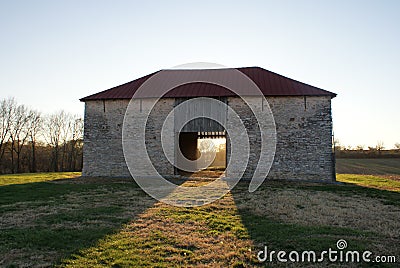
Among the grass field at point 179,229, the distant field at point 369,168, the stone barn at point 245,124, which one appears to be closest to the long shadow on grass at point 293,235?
the grass field at point 179,229

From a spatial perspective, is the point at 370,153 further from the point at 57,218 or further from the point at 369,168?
the point at 57,218

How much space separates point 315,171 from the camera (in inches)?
576

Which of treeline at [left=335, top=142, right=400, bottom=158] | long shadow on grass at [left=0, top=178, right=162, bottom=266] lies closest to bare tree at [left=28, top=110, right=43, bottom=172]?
long shadow on grass at [left=0, top=178, right=162, bottom=266]

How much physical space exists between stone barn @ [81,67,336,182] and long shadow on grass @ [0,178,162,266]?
16.0 feet

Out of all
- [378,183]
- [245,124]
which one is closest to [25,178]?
[245,124]

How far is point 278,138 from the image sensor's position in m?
15.1

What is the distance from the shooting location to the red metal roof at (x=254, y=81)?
1521 centimetres

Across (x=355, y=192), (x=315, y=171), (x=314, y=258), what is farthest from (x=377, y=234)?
(x=315, y=171)

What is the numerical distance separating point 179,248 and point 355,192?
8746 mm

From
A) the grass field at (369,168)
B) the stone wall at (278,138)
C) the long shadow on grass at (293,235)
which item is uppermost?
the stone wall at (278,138)

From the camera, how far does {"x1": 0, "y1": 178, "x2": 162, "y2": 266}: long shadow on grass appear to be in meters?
4.65

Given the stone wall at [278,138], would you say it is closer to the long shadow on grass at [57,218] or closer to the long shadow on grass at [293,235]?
the long shadow on grass at [57,218]

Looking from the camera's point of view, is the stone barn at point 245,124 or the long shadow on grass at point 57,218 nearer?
the long shadow on grass at point 57,218

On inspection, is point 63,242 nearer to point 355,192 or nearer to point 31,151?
point 355,192
